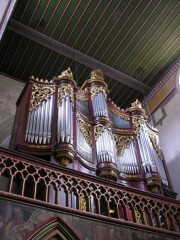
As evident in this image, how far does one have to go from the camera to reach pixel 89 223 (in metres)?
5.27

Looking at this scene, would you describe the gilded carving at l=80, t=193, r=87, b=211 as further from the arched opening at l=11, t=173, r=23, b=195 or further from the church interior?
the arched opening at l=11, t=173, r=23, b=195

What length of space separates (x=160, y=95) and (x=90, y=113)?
3.96 metres

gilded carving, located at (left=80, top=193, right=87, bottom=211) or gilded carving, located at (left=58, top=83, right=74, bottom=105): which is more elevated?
gilded carving, located at (left=58, top=83, right=74, bottom=105)

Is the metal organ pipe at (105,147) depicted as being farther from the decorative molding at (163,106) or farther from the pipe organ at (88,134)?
the decorative molding at (163,106)

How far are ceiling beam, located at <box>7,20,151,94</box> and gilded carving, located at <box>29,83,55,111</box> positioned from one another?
116 inches

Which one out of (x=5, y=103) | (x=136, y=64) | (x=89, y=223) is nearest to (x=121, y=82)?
(x=136, y=64)

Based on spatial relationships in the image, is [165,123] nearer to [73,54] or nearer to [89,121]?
[89,121]

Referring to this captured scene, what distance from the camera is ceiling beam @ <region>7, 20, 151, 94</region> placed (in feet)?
34.4

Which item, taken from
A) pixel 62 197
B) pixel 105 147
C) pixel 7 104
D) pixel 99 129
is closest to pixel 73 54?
pixel 7 104

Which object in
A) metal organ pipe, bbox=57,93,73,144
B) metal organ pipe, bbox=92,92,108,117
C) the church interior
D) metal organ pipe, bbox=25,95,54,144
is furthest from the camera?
metal organ pipe, bbox=92,92,108,117

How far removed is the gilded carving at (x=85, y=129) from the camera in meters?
7.94

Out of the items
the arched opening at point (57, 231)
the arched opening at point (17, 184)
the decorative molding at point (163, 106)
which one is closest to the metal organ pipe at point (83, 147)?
the arched opening at point (17, 184)

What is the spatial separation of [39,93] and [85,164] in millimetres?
2275

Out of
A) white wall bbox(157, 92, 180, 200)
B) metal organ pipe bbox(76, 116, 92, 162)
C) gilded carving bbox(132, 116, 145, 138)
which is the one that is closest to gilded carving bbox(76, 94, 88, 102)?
metal organ pipe bbox(76, 116, 92, 162)
